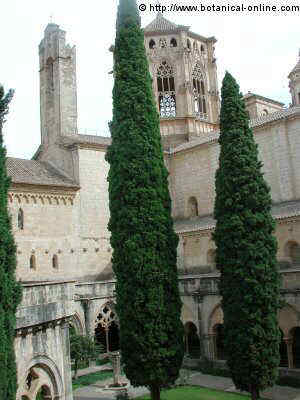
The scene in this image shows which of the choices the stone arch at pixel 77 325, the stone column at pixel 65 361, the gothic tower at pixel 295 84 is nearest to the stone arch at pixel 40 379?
the stone column at pixel 65 361

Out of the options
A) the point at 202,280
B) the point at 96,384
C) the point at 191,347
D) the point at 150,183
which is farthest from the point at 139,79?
the point at 191,347

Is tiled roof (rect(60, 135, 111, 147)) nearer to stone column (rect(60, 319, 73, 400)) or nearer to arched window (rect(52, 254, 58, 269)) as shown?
arched window (rect(52, 254, 58, 269))

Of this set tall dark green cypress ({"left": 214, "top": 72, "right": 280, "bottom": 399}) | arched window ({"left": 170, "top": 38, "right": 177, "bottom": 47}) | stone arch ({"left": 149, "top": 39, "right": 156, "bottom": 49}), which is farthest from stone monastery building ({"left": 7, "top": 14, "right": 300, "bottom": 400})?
tall dark green cypress ({"left": 214, "top": 72, "right": 280, "bottom": 399})

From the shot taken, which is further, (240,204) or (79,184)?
(79,184)

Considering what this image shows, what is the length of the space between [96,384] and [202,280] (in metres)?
5.66

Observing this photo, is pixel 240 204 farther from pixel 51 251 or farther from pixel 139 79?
pixel 51 251

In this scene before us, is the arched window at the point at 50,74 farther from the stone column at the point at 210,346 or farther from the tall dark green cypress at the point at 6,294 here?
the tall dark green cypress at the point at 6,294

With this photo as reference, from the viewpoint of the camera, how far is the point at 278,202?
23312mm

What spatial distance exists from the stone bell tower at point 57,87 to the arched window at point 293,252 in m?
12.6

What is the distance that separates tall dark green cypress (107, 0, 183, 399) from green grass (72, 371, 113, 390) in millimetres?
4908

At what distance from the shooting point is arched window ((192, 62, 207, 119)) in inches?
1294

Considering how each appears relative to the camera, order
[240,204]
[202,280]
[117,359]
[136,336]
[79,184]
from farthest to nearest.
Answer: [79,184] < [202,280] < [117,359] < [240,204] < [136,336]

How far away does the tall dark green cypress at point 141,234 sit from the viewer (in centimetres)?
1301

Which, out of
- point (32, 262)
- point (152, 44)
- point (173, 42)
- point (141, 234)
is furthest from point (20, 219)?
point (173, 42)
